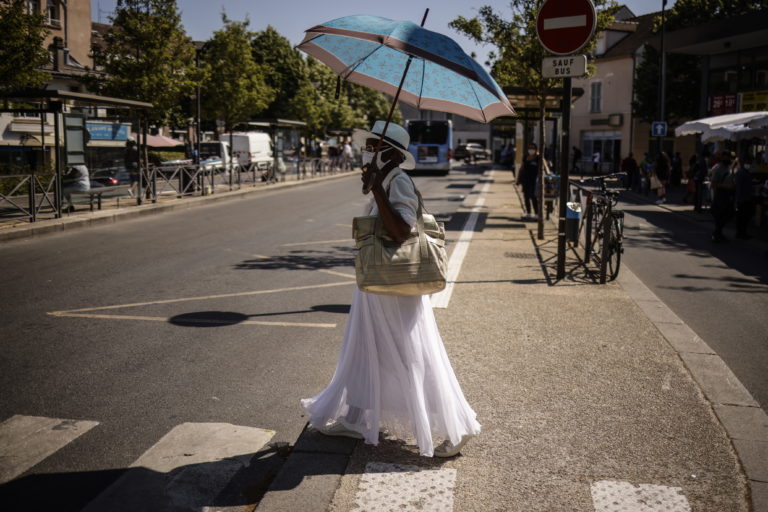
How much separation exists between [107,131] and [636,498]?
16.9m

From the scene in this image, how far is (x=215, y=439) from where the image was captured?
12.9 feet

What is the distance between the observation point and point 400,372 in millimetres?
3584

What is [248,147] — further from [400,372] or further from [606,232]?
[400,372]

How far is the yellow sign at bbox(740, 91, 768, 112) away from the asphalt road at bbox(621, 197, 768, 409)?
9520 millimetres

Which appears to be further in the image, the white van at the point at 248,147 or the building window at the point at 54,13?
the building window at the point at 54,13

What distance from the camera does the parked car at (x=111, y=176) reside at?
55.7ft

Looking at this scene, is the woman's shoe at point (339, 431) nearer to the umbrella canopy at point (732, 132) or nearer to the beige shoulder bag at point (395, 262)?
the beige shoulder bag at point (395, 262)

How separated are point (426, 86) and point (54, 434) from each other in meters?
3.03

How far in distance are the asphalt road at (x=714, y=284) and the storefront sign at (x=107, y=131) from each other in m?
12.7

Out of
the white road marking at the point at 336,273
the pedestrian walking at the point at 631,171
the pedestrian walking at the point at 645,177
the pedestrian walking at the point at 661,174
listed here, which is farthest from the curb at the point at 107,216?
the pedestrian walking at the point at 645,177

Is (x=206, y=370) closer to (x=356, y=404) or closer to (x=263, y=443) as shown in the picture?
(x=263, y=443)

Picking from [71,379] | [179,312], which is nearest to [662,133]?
[179,312]

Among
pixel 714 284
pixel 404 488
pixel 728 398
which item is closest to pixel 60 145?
pixel 714 284

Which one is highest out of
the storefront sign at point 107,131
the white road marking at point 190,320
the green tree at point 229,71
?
the green tree at point 229,71
